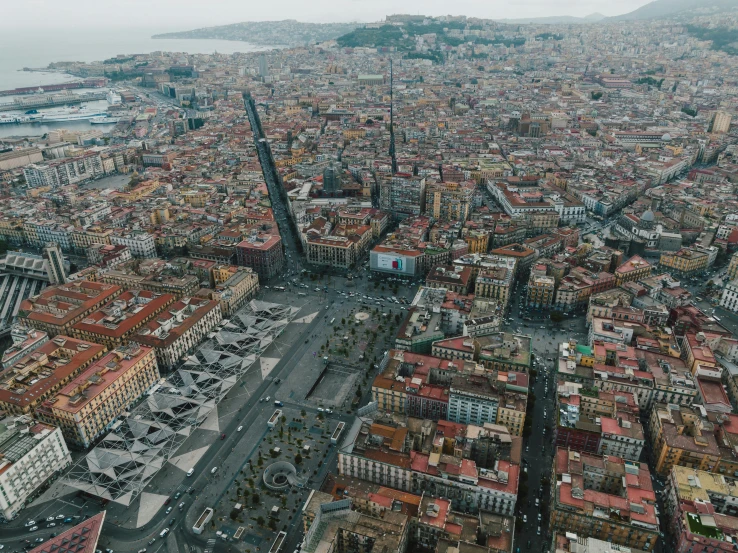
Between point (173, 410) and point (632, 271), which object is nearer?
point (173, 410)

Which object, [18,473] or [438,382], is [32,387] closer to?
[18,473]

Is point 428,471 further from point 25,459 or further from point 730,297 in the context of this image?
point 730,297

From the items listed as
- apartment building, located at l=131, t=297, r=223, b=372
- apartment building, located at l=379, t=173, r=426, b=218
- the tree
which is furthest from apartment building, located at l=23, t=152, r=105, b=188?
the tree

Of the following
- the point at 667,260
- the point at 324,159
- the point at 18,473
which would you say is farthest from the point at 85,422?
the point at 324,159

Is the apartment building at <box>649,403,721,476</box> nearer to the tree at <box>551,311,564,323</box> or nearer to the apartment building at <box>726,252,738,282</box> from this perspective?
the tree at <box>551,311,564,323</box>

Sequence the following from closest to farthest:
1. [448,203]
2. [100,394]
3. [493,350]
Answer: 1. [100,394]
2. [493,350]
3. [448,203]

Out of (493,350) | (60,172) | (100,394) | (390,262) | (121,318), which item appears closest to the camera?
(100,394)

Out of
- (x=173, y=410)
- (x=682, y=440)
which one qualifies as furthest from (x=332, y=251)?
(x=682, y=440)
